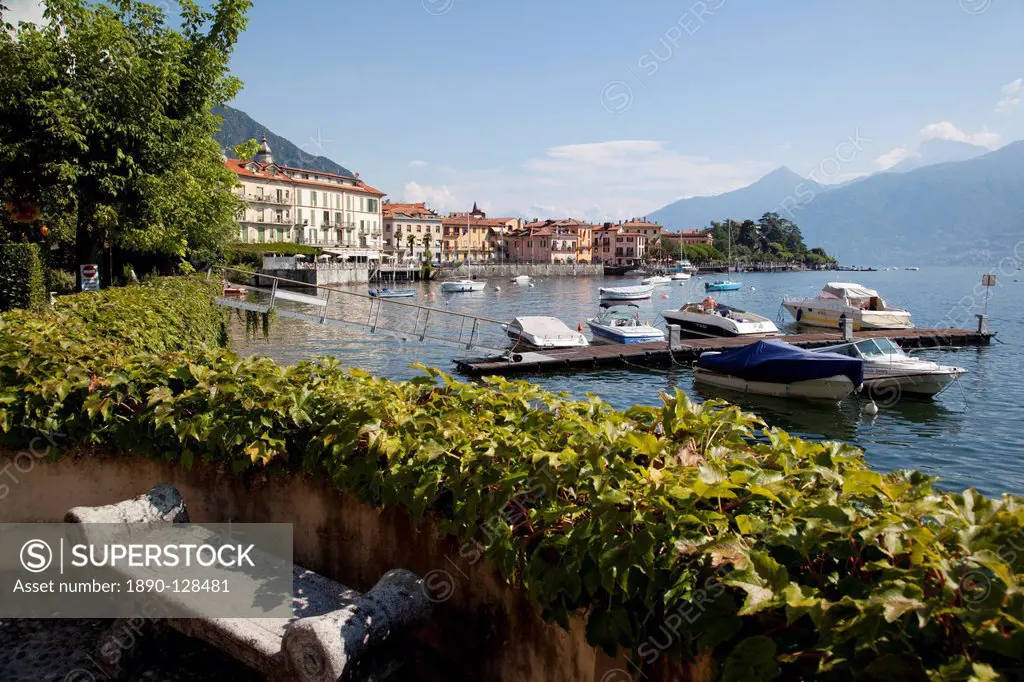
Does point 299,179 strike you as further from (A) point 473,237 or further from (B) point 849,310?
(B) point 849,310

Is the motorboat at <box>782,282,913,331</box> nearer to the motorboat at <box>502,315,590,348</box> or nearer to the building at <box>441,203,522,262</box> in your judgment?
the motorboat at <box>502,315,590,348</box>

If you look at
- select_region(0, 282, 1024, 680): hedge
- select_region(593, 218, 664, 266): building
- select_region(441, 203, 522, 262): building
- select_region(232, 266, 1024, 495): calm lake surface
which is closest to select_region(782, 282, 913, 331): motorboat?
select_region(232, 266, 1024, 495): calm lake surface

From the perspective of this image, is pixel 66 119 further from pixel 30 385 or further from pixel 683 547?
pixel 683 547

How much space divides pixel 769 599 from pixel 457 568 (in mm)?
2178

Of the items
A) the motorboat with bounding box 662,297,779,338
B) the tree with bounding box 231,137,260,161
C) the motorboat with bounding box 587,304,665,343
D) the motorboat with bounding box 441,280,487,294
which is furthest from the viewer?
the motorboat with bounding box 441,280,487,294

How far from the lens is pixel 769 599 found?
7.92 feet

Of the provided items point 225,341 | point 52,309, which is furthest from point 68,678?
point 225,341

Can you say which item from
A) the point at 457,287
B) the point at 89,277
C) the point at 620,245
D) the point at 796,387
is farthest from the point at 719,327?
the point at 620,245

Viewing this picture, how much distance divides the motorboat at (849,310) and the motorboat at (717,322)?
5.95 metres

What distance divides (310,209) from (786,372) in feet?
369

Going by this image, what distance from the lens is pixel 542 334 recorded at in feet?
101

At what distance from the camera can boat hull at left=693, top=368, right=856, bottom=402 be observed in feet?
70.5

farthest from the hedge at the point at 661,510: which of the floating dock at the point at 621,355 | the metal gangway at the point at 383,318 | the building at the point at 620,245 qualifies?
the building at the point at 620,245

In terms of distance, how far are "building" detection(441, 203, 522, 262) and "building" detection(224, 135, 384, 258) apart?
29.5m
